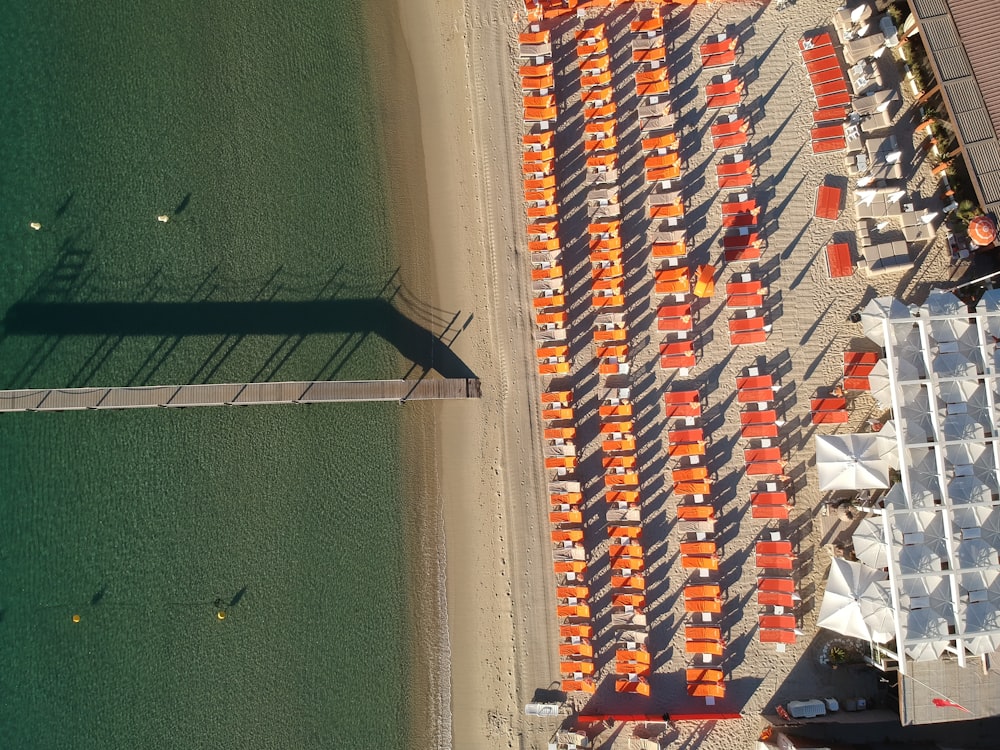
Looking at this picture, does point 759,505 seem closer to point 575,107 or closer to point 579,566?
point 579,566

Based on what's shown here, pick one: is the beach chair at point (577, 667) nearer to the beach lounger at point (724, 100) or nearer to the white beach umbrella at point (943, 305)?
the white beach umbrella at point (943, 305)

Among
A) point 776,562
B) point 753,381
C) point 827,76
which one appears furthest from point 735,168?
point 776,562

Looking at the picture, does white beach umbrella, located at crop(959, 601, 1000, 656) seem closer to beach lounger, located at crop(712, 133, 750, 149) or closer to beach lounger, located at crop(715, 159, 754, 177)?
beach lounger, located at crop(715, 159, 754, 177)

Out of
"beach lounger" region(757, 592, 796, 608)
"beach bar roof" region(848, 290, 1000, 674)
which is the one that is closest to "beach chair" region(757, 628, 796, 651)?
"beach lounger" region(757, 592, 796, 608)

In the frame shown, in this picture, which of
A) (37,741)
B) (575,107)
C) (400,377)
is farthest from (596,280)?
(37,741)

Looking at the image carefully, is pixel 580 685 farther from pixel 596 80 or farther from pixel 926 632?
pixel 596 80

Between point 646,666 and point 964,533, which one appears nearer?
point 964,533
